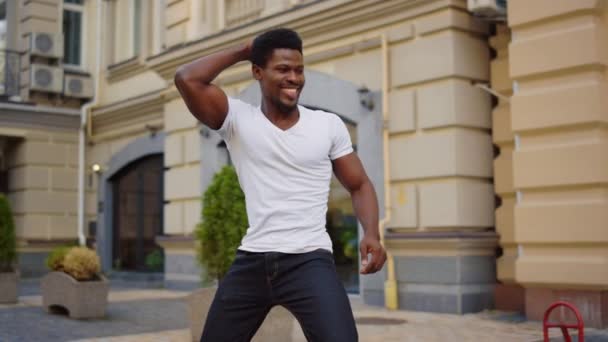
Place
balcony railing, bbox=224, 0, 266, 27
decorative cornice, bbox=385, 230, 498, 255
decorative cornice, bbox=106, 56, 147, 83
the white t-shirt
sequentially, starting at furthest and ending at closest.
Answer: decorative cornice, bbox=106, 56, 147, 83, balcony railing, bbox=224, 0, 266, 27, decorative cornice, bbox=385, 230, 498, 255, the white t-shirt

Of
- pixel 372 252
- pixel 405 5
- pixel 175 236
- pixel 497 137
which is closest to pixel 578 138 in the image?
pixel 497 137

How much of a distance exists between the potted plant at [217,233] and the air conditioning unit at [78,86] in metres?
9.91

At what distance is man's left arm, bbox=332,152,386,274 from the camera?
10.3 ft

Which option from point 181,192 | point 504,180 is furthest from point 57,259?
point 504,180

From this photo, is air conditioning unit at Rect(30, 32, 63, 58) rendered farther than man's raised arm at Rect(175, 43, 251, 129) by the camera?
Yes

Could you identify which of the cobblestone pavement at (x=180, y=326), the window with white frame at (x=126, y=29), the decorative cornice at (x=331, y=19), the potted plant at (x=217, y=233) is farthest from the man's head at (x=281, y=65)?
the window with white frame at (x=126, y=29)

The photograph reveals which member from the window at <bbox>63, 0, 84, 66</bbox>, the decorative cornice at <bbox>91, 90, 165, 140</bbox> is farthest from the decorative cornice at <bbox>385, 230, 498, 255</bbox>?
the window at <bbox>63, 0, 84, 66</bbox>

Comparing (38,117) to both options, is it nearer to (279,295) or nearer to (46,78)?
(46,78)

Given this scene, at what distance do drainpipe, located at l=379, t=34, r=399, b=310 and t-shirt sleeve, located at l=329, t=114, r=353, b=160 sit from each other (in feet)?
21.4

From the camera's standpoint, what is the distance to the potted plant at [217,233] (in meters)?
7.23

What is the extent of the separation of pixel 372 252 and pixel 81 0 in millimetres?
16201

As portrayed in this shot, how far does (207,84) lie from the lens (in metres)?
3.21

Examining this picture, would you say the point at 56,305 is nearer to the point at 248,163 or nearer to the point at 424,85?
the point at 424,85

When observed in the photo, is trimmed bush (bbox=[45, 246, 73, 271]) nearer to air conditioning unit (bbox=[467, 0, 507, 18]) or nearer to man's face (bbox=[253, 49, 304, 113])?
air conditioning unit (bbox=[467, 0, 507, 18])
